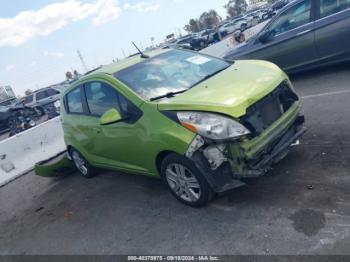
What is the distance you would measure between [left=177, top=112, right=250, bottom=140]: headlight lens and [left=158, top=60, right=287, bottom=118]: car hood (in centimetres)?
7

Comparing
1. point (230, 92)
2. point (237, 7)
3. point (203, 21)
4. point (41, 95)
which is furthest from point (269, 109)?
point (237, 7)

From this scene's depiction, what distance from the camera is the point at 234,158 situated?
3717 millimetres

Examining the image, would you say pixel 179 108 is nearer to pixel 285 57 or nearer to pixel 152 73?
pixel 152 73

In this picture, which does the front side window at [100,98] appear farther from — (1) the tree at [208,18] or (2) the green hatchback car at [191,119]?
(1) the tree at [208,18]

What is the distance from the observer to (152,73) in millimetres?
4871

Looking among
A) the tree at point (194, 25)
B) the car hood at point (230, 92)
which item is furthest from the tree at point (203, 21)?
the car hood at point (230, 92)

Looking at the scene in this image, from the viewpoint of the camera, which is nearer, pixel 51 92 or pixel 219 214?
pixel 219 214

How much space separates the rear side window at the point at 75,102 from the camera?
19.4 feet

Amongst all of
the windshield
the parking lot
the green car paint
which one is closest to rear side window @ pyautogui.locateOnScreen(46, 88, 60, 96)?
the parking lot

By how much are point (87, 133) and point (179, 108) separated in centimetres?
226

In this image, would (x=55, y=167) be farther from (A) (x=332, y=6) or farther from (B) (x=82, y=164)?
(A) (x=332, y=6)

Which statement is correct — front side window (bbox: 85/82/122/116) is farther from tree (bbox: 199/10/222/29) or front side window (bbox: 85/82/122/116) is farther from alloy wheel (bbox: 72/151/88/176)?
tree (bbox: 199/10/222/29)

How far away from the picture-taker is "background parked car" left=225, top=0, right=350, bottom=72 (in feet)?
23.1

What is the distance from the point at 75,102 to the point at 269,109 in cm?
344
